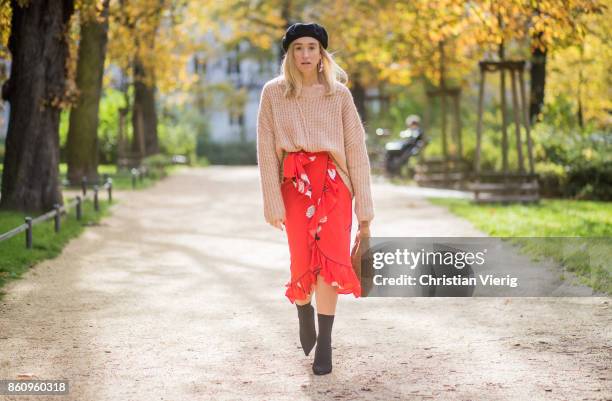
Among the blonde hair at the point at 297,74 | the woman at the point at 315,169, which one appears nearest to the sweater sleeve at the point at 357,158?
the woman at the point at 315,169

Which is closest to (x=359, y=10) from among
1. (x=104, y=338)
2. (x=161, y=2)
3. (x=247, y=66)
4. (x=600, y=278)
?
(x=161, y=2)

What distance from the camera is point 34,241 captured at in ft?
38.9

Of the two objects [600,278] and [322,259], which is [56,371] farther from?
[600,278]

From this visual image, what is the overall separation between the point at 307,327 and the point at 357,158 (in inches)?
41.4

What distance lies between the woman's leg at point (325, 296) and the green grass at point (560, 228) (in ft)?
11.1

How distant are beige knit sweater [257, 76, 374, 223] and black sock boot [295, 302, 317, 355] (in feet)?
2.00

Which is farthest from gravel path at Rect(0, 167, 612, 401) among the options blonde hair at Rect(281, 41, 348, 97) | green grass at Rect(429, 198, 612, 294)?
blonde hair at Rect(281, 41, 348, 97)

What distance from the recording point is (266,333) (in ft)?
22.9

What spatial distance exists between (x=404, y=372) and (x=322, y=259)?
801 millimetres

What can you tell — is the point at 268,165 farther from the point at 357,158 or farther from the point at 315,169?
the point at 357,158

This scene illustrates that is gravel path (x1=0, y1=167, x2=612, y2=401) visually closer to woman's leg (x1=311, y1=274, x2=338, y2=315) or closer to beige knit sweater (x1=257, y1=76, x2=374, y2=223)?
woman's leg (x1=311, y1=274, x2=338, y2=315)

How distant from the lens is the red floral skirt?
18.3 ft

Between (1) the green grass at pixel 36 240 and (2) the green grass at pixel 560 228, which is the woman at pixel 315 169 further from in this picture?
(1) the green grass at pixel 36 240

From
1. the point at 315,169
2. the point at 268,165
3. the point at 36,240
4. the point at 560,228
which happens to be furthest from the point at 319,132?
the point at 560,228
